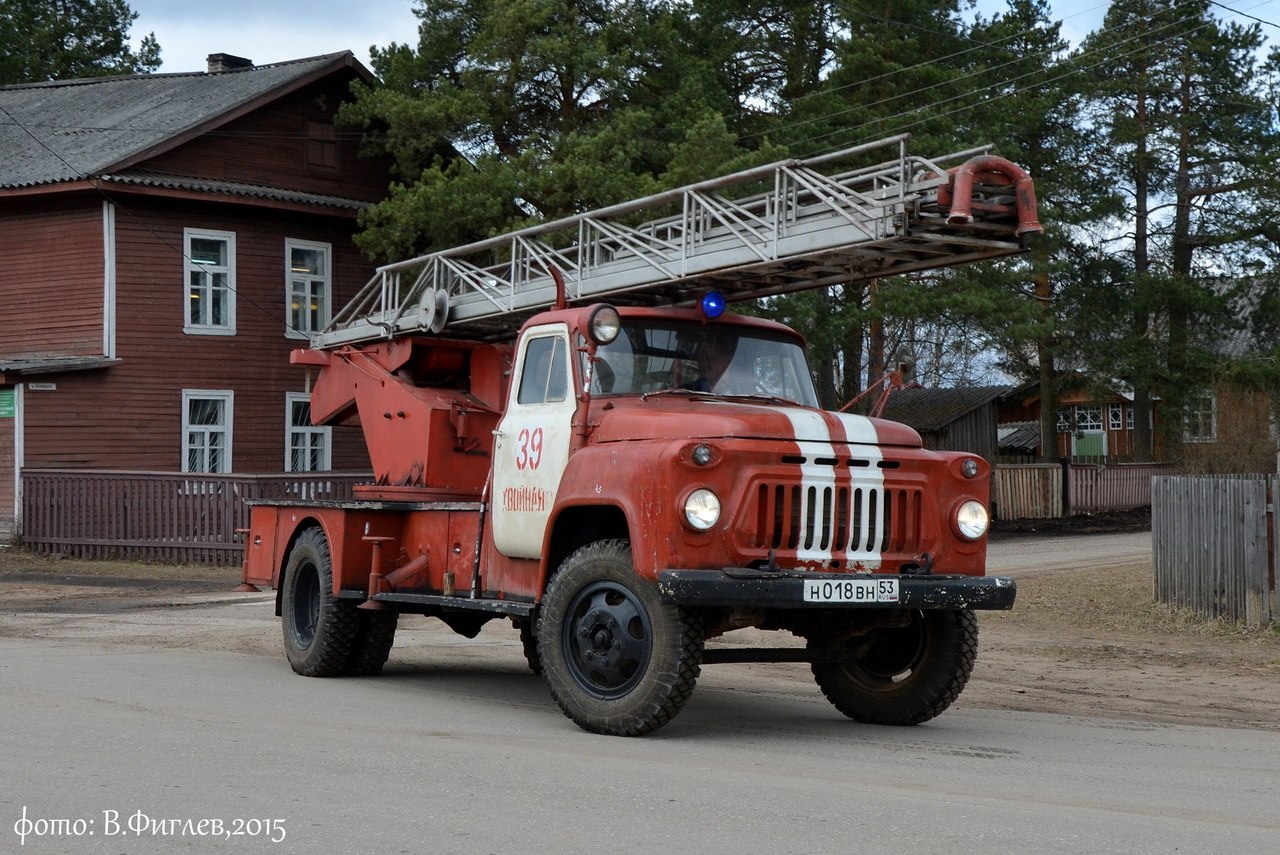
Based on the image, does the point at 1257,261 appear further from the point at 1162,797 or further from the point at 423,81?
the point at 1162,797

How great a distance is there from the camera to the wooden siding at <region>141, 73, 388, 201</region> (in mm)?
30688

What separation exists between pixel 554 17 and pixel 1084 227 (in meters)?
21.4

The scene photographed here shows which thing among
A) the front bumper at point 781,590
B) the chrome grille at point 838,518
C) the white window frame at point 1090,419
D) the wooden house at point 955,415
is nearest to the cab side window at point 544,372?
the chrome grille at point 838,518

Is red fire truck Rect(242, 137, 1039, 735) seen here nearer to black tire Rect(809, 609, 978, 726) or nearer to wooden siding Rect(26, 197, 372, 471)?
black tire Rect(809, 609, 978, 726)

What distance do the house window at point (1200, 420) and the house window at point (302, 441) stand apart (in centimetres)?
2576

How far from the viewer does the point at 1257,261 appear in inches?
1837


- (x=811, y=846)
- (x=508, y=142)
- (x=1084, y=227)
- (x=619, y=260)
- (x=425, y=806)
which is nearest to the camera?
(x=811, y=846)

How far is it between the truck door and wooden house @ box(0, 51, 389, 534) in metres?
20.3

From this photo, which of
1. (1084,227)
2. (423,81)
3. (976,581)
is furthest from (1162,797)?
(1084,227)

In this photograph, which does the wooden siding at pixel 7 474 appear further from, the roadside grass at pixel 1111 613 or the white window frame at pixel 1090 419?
the white window frame at pixel 1090 419

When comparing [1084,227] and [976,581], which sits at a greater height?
[1084,227]

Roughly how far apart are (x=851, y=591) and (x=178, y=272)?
965 inches

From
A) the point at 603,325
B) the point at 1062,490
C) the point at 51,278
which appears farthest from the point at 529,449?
the point at 1062,490

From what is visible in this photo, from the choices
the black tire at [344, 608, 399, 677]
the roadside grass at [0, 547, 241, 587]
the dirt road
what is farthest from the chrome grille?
the roadside grass at [0, 547, 241, 587]
